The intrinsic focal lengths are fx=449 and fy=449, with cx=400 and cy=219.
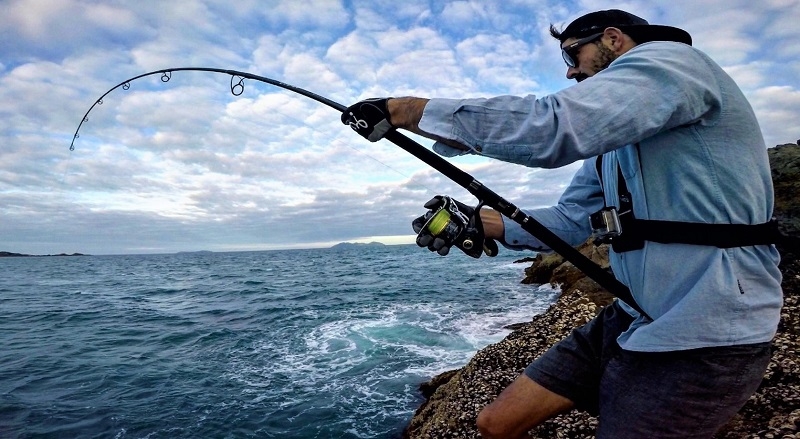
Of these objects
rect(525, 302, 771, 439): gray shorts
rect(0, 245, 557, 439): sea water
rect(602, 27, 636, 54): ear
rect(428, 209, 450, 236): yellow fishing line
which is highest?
rect(602, 27, 636, 54): ear

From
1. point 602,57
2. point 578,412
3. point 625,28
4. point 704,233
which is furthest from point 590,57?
point 578,412

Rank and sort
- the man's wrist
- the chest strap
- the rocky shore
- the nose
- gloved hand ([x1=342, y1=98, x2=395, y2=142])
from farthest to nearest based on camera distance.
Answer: the rocky shore → the nose → gloved hand ([x1=342, y1=98, x2=395, y2=142]) → the man's wrist → the chest strap

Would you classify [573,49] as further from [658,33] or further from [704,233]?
[704,233]

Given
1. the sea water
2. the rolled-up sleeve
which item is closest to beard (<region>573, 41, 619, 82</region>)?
the rolled-up sleeve

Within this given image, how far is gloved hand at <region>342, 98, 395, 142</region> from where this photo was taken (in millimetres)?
2162

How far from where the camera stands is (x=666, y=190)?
78.9 inches

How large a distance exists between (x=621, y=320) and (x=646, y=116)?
4.78ft

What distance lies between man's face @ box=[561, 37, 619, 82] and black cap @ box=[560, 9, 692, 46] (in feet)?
0.17

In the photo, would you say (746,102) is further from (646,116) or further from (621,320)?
(621,320)

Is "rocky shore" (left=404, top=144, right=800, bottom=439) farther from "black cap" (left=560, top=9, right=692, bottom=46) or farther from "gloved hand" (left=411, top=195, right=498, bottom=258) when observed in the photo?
"gloved hand" (left=411, top=195, right=498, bottom=258)

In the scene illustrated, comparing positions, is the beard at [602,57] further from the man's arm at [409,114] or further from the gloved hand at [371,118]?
the gloved hand at [371,118]

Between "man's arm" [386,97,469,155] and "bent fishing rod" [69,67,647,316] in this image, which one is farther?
"bent fishing rod" [69,67,647,316]

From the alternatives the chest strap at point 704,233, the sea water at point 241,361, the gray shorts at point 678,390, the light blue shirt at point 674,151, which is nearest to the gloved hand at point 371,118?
the light blue shirt at point 674,151

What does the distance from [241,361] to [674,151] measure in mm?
14034
